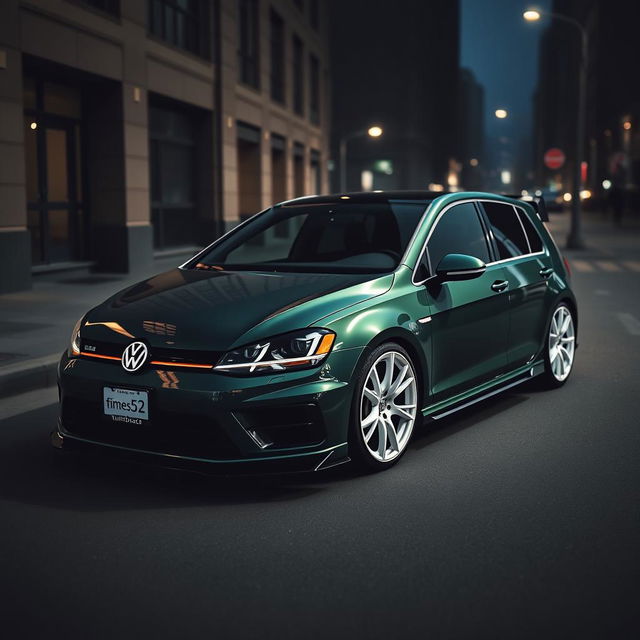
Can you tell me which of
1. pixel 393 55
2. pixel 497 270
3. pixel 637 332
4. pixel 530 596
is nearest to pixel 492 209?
pixel 497 270

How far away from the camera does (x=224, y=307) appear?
5.01 meters

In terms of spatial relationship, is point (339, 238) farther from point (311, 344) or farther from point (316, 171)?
point (316, 171)

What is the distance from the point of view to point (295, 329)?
4797mm

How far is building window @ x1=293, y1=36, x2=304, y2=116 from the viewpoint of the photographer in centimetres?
3869

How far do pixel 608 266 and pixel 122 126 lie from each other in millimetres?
10667

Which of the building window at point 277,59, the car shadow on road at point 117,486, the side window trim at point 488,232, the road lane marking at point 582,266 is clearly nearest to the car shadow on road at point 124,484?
the car shadow on road at point 117,486

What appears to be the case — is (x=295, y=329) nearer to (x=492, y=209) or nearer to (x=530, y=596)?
(x=530, y=596)

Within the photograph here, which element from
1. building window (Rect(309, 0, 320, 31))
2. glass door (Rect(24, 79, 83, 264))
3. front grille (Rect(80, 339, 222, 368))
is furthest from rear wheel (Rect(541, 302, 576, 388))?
building window (Rect(309, 0, 320, 31))

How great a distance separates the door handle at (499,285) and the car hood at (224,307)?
1163mm

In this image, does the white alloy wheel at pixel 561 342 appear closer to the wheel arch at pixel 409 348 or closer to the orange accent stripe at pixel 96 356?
the wheel arch at pixel 409 348

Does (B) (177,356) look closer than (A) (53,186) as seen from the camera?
Yes

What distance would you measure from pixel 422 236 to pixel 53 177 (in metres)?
13.4

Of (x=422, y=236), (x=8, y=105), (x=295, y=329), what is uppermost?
(x=8, y=105)

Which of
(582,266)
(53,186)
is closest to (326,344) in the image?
(53,186)
